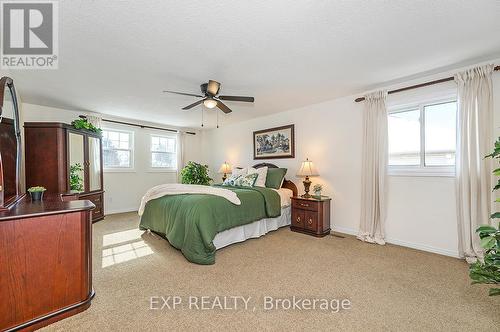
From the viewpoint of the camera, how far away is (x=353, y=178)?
380cm

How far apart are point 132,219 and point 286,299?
13.1ft

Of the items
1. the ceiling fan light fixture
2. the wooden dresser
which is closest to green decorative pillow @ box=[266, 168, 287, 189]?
the ceiling fan light fixture

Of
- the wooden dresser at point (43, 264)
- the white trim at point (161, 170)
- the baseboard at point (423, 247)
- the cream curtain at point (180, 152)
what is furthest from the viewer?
the cream curtain at point (180, 152)

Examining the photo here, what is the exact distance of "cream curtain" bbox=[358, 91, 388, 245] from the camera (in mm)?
3357

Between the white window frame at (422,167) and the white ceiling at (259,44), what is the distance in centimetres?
46

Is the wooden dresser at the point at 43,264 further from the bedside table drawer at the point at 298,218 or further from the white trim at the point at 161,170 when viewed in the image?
the white trim at the point at 161,170

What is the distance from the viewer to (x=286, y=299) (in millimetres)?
1930

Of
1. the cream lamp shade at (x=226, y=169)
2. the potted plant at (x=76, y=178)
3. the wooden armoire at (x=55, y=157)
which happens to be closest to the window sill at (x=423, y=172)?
the cream lamp shade at (x=226, y=169)

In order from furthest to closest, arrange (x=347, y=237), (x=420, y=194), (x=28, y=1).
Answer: (x=347, y=237)
(x=420, y=194)
(x=28, y=1)

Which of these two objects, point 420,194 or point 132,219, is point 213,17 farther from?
point 132,219

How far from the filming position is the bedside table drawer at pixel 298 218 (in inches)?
154

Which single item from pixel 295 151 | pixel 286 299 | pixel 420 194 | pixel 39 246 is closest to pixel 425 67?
pixel 420 194

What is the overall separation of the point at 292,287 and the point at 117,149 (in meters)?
5.16

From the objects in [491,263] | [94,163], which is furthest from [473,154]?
[94,163]
